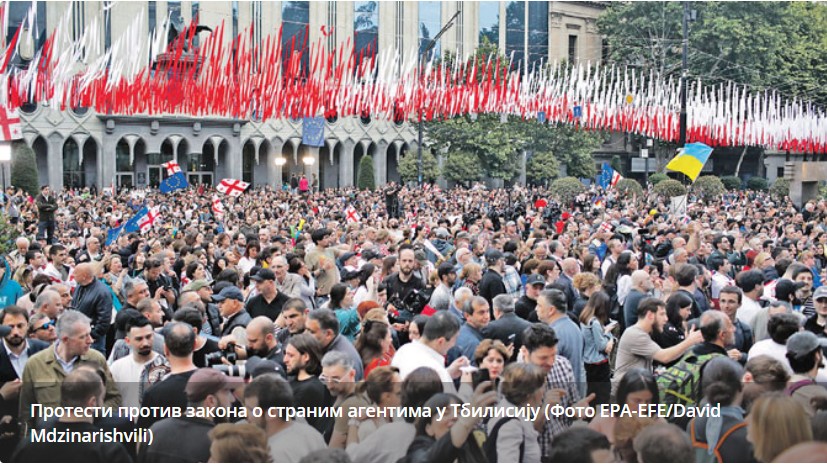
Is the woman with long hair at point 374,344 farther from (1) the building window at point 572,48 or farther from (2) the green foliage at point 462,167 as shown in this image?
(1) the building window at point 572,48

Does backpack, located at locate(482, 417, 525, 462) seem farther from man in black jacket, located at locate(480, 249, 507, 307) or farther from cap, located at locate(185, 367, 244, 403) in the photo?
man in black jacket, located at locate(480, 249, 507, 307)

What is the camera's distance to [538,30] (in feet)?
203

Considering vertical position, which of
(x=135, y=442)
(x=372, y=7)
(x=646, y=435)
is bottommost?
(x=135, y=442)

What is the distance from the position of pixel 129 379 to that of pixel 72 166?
4370 centimetres

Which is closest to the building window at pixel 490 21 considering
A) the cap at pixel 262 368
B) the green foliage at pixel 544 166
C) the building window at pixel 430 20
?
the building window at pixel 430 20

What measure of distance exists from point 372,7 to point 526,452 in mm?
52633

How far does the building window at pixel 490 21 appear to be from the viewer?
5906 cm

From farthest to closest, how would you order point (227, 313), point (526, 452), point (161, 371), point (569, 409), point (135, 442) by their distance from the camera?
point (227, 313) < point (161, 371) < point (569, 409) < point (135, 442) < point (526, 452)

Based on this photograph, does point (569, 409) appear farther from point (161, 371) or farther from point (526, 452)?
point (161, 371)

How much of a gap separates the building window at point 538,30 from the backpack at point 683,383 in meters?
56.2

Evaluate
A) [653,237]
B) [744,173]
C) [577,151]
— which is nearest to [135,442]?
[653,237]

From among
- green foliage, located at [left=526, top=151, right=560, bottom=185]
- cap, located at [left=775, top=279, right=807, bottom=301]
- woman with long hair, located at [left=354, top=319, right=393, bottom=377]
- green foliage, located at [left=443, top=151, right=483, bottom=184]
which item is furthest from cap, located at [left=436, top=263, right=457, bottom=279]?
green foliage, located at [left=526, top=151, right=560, bottom=185]

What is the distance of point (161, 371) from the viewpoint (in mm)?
6457

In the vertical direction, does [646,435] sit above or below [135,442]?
above
